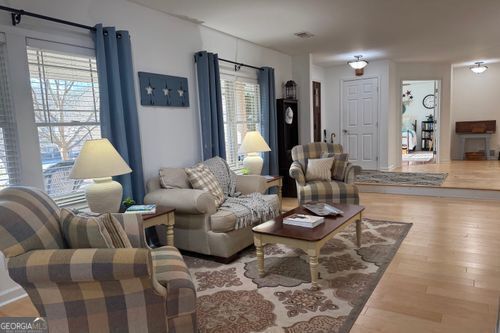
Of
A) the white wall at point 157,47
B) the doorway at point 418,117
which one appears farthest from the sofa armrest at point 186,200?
the doorway at point 418,117

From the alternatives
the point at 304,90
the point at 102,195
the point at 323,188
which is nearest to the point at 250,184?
the point at 323,188

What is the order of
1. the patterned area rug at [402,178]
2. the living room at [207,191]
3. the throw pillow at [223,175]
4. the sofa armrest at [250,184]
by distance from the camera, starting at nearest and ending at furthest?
the living room at [207,191] < the throw pillow at [223,175] < the sofa armrest at [250,184] < the patterned area rug at [402,178]

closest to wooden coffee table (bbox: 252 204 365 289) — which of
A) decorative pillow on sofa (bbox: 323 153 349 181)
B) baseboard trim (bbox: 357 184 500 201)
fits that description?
decorative pillow on sofa (bbox: 323 153 349 181)

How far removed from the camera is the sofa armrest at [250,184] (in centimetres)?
392

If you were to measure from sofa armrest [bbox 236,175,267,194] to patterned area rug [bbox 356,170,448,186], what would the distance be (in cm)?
287

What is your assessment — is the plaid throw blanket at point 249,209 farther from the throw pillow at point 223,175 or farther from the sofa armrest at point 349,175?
the sofa armrest at point 349,175

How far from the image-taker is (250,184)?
3943mm

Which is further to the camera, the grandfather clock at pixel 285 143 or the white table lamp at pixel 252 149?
the grandfather clock at pixel 285 143

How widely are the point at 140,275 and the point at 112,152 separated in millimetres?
1440

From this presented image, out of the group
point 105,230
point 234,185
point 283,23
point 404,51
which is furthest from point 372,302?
point 404,51

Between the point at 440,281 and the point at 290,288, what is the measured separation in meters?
1.11

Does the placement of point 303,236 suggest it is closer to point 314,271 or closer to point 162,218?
point 314,271

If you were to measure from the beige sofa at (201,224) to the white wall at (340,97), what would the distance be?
5.05 metres

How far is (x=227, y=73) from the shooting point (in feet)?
15.2
